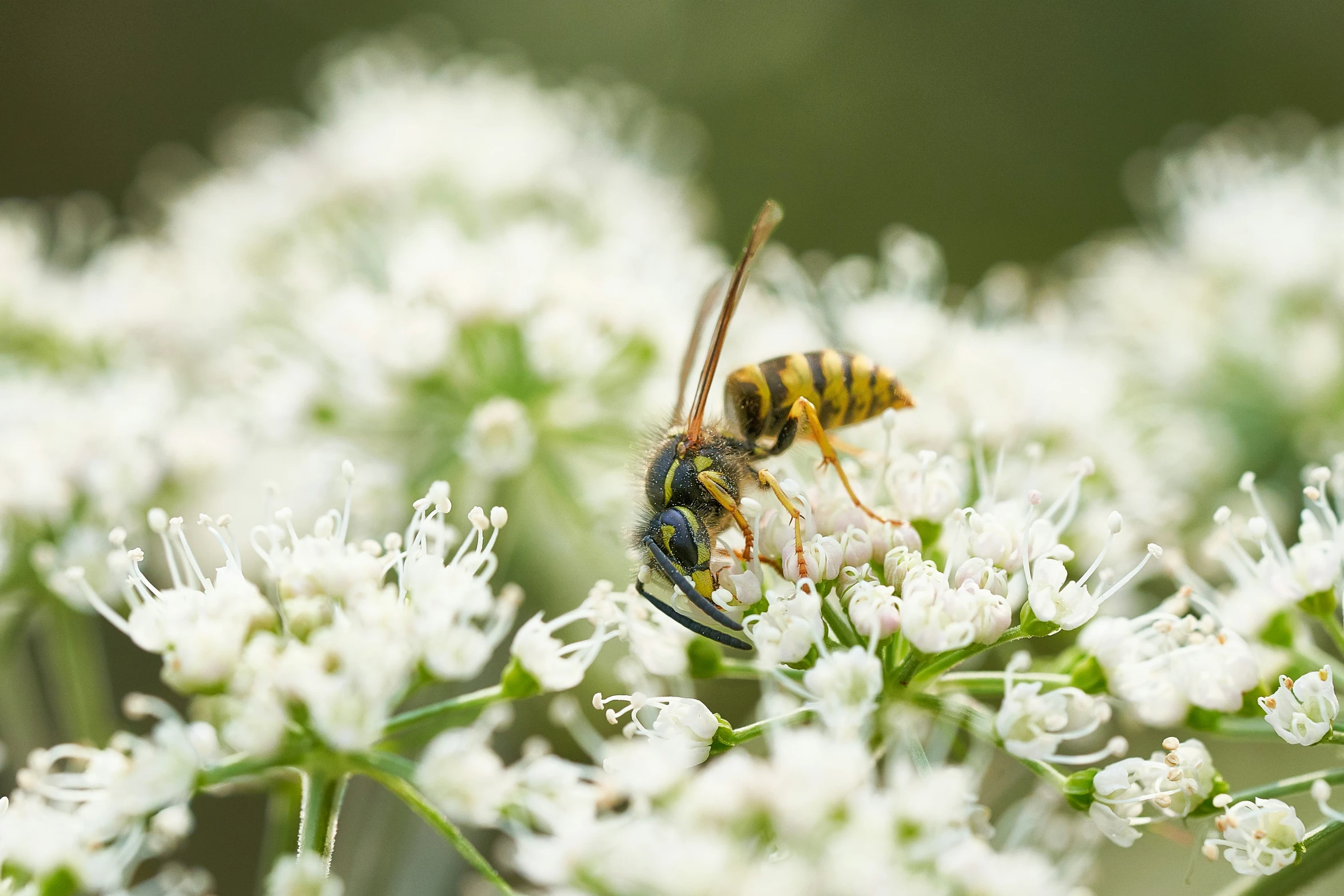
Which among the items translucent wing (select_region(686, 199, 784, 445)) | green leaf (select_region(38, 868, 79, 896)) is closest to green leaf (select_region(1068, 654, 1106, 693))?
translucent wing (select_region(686, 199, 784, 445))

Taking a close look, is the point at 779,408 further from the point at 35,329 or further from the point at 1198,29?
the point at 1198,29

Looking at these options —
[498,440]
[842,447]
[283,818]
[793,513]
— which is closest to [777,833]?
[793,513]

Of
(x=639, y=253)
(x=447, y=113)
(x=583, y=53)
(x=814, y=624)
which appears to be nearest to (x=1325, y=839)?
(x=814, y=624)

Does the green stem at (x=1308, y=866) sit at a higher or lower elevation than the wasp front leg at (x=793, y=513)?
lower

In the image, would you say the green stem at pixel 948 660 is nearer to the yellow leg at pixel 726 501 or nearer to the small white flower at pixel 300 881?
the yellow leg at pixel 726 501

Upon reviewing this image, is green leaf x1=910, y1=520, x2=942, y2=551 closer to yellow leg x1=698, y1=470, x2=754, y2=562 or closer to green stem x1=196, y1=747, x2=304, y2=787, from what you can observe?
yellow leg x1=698, y1=470, x2=754, y2=562

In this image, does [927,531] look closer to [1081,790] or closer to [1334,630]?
[1081,790]

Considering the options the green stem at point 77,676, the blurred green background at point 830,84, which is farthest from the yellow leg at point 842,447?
the blurred green background at point 830,84
